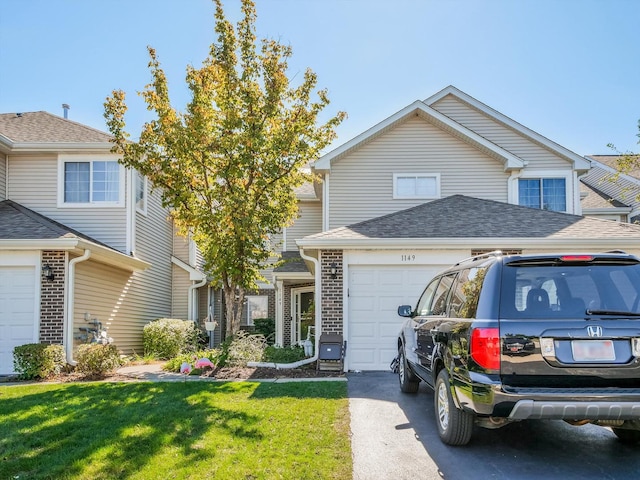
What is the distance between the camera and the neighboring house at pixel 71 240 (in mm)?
11133

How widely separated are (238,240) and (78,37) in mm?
5788

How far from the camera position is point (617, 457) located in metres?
4.77

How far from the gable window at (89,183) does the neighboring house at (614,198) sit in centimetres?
1508

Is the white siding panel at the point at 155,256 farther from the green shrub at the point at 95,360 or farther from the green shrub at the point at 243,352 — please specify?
the green shrub at the point at 243,352

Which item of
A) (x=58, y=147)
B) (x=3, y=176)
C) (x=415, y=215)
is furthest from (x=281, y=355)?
(x=3, y=176)

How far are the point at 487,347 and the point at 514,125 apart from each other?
1281 centimetres

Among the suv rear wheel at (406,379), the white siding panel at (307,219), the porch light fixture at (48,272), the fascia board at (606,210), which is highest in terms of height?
the fascia board at (606,210)

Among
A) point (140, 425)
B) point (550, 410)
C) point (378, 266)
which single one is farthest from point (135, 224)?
point (550, 410)

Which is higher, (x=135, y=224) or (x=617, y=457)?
(x=135, y=224)

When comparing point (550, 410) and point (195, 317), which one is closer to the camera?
point (550, 410)

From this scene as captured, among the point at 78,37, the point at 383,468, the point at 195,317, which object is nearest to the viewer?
the point at 383,468

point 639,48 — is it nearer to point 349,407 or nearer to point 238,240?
point 238,240

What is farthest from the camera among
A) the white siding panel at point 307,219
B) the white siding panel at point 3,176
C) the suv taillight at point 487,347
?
the white siding panel at point 307,219

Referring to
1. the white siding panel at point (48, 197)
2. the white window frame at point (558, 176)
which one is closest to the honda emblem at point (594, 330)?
the white window frame at point (558, 176)
